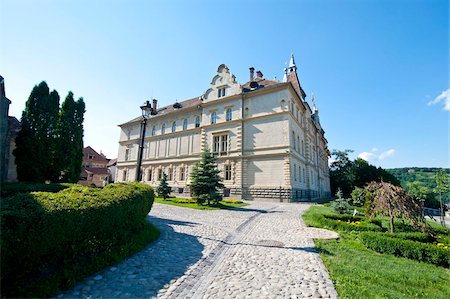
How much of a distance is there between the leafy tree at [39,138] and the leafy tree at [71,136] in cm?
48

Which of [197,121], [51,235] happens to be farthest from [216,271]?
[197,121]

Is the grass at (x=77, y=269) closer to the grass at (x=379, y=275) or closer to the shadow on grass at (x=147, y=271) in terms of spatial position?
the shadow on grass at (x=147, y=271)

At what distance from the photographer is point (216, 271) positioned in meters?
5.61

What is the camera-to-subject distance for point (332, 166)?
60375mm

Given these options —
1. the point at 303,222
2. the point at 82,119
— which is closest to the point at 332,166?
the point at 303,222

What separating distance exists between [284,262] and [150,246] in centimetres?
419

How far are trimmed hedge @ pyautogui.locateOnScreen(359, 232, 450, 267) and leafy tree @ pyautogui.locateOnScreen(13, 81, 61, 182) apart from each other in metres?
20.9

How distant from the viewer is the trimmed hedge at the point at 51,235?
140 inches

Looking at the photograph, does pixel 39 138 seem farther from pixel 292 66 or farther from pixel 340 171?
pixel 340 171

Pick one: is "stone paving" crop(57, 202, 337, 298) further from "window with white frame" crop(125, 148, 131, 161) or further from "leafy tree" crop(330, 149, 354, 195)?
"leafy tree" crop(330, 149, 354, 195)

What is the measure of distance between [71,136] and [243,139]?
719 inches

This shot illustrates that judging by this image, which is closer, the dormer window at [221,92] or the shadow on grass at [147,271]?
the shadow on grass at [147,271]

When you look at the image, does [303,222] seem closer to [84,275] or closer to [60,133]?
[84,275]

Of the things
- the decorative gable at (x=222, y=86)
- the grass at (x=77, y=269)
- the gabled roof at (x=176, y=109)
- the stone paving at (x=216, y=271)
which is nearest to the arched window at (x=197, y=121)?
the decorative gable at (x=222, y=86)
